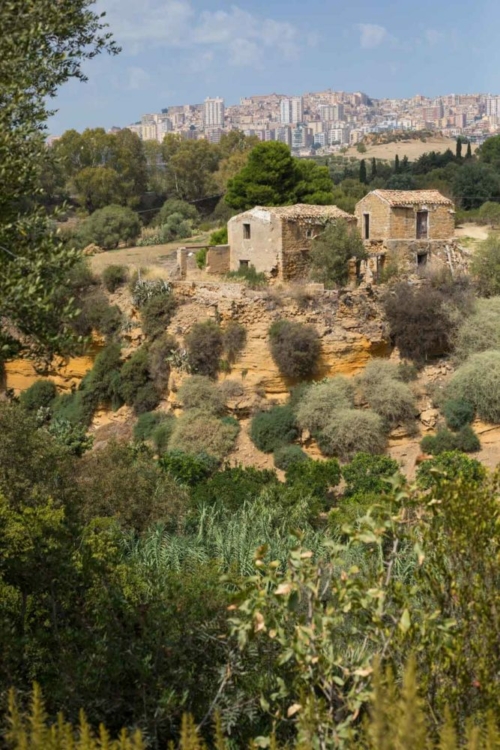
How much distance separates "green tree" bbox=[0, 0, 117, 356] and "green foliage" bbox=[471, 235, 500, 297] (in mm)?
16968

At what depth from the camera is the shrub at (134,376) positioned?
22.5 metres

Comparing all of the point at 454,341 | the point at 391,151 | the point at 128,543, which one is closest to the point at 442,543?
the point at 128,543

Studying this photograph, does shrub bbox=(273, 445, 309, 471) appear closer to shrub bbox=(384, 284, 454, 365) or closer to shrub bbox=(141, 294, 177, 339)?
shrub bbox=(384, 284, 454, 365)

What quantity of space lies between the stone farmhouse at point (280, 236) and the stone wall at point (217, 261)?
63 centimetres

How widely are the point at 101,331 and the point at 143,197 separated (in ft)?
86.0

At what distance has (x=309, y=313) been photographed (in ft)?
69.8

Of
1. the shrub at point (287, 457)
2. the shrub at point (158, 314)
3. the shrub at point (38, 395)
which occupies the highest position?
the shrub at point (158, 314)

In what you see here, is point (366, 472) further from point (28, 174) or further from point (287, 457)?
point (28, 174)

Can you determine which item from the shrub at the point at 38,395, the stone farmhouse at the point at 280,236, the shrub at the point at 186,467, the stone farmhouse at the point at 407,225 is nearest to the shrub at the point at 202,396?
the shrub at the point at 186,467

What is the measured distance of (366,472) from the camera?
1698 centimetres

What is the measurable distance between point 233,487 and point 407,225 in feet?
43.4

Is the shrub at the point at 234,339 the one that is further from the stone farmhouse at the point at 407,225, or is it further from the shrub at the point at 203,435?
the stone farmhouse at the point at 407,225

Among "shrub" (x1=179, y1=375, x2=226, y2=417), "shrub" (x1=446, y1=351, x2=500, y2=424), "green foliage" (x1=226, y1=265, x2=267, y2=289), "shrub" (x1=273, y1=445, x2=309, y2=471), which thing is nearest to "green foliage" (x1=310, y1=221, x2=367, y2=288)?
"green foliage" (x1=226, y1=265, x2=267, y2=289)

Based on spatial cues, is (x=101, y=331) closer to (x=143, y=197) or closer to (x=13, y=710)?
(x=13, y=710)
